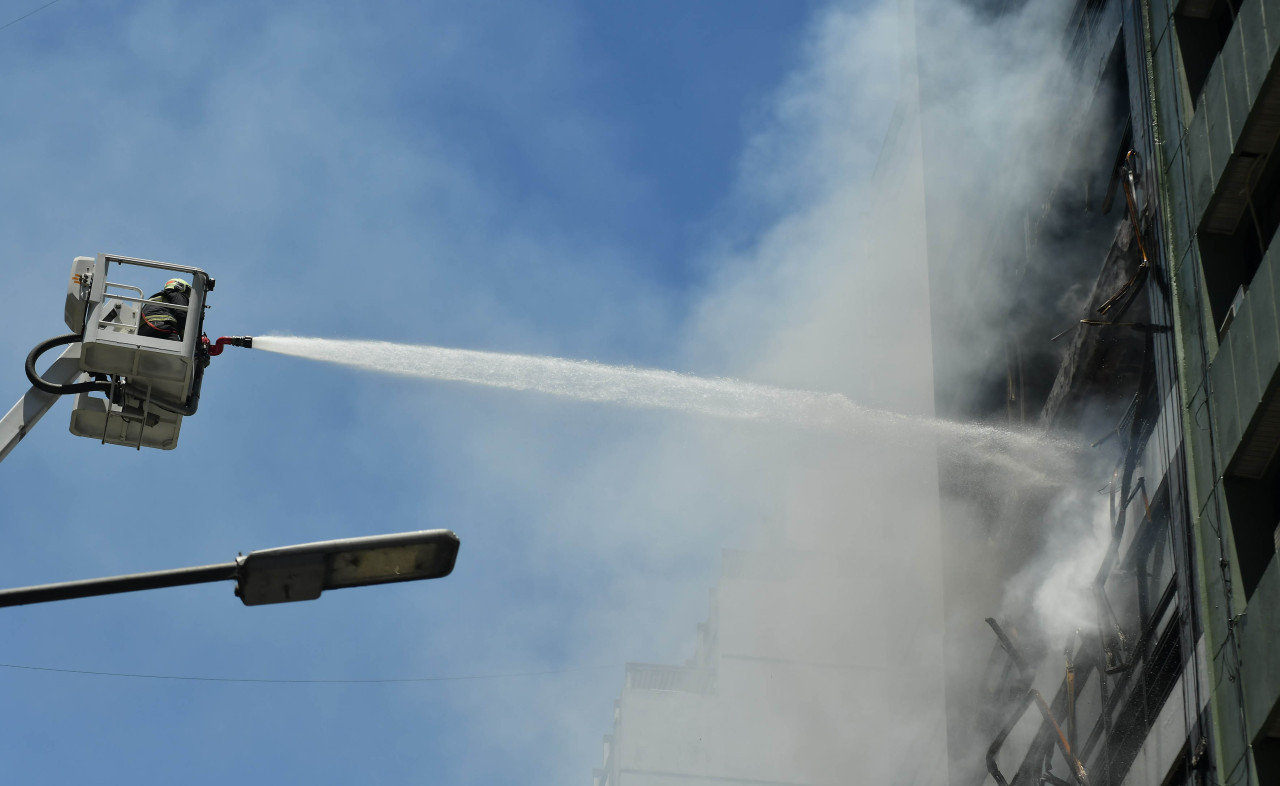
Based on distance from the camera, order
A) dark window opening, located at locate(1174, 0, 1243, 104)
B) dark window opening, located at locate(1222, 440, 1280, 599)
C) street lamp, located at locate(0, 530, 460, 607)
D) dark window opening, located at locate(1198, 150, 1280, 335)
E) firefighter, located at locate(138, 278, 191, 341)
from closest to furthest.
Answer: street lamp, located at locate(0, 530, 460, 607) < firefighter, located at locate(138, 278, 191, 341) < dark window opening, located at locate(1222, 440, 1280, 599) < dark window opening, located at locate(1198, 150, 1280, 335) < dark window opening, located at locate(1174, 0, 1243, 104)

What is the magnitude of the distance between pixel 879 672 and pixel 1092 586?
28005mm

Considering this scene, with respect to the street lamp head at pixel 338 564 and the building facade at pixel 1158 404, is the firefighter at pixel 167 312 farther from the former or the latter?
the building facade at pixel 1158 404

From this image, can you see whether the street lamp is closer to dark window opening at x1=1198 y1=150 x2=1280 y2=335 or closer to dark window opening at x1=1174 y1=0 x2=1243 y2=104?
dark window opening at x1=1198 y1=150 x2=1280 y2=335

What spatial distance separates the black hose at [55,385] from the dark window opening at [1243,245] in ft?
34.9

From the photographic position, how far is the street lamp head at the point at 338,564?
6.16 m

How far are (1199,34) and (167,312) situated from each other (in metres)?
12.0

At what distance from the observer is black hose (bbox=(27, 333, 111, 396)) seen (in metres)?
8.34

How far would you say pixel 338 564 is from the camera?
6.23 m

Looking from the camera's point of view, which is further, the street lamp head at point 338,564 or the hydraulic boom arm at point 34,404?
the hydraulic boom arm at point 34,404

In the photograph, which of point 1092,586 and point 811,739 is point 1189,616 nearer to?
point 1092,586

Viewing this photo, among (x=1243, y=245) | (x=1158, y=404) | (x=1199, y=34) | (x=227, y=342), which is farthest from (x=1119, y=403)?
(x=227, y=342)

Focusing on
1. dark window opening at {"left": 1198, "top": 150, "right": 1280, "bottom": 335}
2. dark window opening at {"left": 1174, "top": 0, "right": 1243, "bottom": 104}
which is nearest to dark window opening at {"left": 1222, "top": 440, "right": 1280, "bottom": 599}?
dark window opening at {"left": 1198, "top": 150, "right": 1280, "bottom": 335}

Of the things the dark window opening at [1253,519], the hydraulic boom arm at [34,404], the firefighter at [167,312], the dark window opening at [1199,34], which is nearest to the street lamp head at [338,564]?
the hydraulic boom arm at [34,404]

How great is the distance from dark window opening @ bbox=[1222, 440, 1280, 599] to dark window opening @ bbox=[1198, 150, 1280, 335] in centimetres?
167
